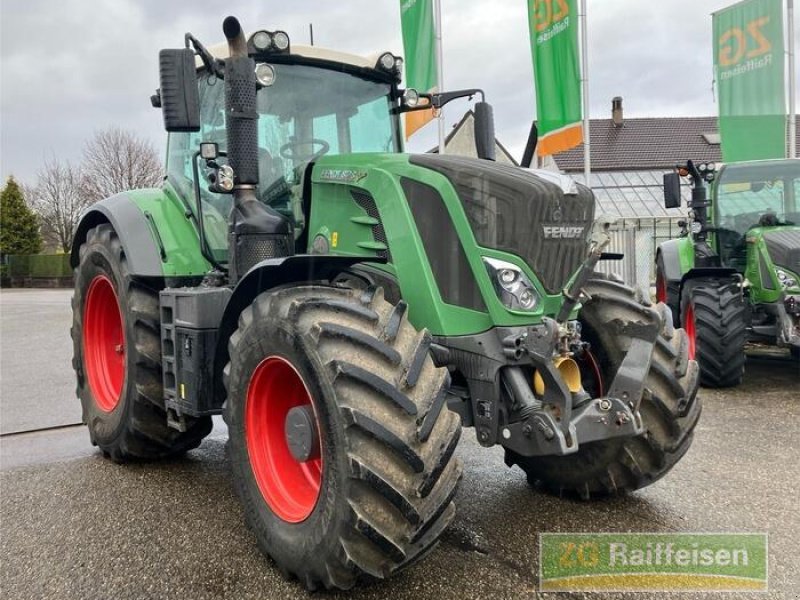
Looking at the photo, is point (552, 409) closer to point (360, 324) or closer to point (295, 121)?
point (360, 324)

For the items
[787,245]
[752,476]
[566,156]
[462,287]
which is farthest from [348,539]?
[566,156]

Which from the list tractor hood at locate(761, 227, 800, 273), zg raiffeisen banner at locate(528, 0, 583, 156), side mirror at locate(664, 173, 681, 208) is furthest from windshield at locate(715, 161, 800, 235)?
zg raiffeisen banner at locate(528, 0, 583, 156)

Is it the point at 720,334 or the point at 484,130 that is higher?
the point at 484,130

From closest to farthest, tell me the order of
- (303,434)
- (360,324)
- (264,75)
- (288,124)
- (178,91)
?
(360,324) < (303,434) < (178,91) < (264,75) < (288,124)

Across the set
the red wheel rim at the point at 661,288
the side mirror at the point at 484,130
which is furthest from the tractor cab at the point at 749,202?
the side mirror at the point at 484,130

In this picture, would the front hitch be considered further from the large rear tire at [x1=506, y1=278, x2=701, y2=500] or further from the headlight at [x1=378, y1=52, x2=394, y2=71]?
the headlight at [x1=378, y1=52, x2=394, y2=71]

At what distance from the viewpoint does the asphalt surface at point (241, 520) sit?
276 centimetres

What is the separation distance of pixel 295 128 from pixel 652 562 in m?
2.80

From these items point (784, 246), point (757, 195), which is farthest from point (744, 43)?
point (784, 246)

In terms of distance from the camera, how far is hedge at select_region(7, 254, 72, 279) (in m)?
37.7

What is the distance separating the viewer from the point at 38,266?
127ft

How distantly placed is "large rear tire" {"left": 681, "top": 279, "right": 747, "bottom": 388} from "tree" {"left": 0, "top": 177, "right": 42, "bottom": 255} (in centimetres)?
4176

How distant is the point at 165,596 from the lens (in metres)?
2.69

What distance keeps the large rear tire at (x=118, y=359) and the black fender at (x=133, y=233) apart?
0.11m
